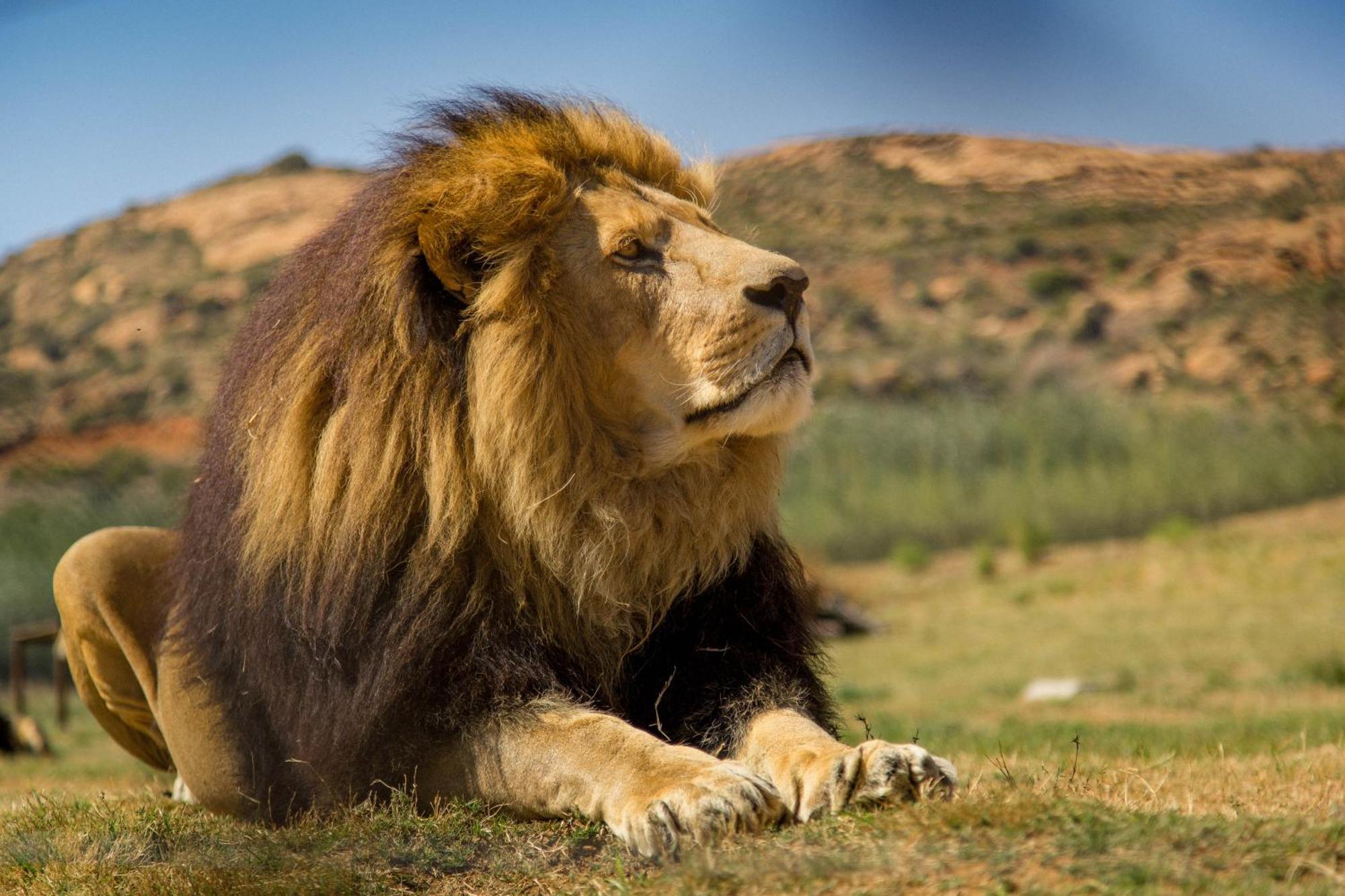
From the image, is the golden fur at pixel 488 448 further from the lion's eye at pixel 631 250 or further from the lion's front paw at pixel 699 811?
the lion's front paw at pixel 699 811

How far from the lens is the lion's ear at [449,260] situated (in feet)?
12.2

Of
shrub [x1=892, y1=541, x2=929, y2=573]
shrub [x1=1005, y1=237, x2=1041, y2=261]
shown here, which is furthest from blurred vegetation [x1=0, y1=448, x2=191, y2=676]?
shrub [x1=892, y1=541, x2=929, y2=573]

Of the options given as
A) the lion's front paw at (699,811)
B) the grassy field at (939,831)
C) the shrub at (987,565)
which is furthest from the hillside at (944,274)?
the shrub at (987,565)

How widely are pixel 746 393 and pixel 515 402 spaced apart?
0.59m

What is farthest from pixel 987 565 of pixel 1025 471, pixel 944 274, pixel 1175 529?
pixel 944 274

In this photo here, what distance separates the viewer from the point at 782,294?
3.76 meters

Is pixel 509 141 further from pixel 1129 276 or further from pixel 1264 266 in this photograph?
pixel 1129 276

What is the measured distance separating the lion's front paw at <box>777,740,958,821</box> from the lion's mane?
0.60 meters

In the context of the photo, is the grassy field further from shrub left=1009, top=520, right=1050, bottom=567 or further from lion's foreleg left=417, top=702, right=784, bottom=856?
shrub left=1009, top=520, right=1050, bottom=567

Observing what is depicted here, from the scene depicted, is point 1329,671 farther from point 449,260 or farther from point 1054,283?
point 1054,283

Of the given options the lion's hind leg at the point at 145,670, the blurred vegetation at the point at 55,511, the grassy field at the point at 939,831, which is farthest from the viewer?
the blurred vegetation at the point at 55,511

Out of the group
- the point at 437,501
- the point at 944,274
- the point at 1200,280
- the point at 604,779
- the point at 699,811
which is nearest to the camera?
the point at 699,811

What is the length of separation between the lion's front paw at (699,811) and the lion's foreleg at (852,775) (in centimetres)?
10

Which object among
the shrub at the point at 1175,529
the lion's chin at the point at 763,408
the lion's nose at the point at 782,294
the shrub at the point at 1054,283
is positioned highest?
the lion's nose at the point at 782,294
